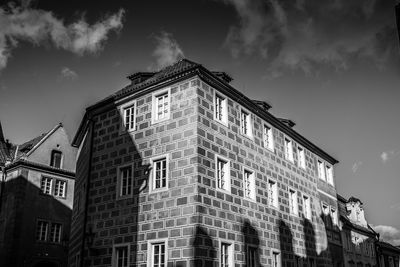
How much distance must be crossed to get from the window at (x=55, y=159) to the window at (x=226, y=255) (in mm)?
22043

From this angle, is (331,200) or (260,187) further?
(331,200)

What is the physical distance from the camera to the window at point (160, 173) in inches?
721

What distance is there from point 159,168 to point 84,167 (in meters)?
6.52

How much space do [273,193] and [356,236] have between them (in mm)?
16665

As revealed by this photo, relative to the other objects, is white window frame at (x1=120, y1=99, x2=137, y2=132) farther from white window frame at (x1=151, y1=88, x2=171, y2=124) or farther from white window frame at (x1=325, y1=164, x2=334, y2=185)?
white window frame at (x1=325, y1=164, x2=334, y2=185)

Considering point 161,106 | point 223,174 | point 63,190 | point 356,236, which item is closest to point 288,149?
point 223,174

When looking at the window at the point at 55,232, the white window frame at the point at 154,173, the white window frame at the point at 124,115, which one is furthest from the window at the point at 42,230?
the white window frame at the point at 154,173

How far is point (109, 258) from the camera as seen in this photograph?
1891 cm

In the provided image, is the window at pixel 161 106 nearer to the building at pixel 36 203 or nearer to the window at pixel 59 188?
the building at pixel 36 203

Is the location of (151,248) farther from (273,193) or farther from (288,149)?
(288,149)

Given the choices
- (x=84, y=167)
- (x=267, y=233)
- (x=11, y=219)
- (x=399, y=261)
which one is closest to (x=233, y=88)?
(x=267, y=233)

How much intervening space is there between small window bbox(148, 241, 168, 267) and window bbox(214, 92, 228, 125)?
6.06m

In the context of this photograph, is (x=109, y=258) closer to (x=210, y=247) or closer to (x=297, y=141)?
(x=210, y=247)

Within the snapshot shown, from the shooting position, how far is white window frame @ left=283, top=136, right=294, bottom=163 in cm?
2575
